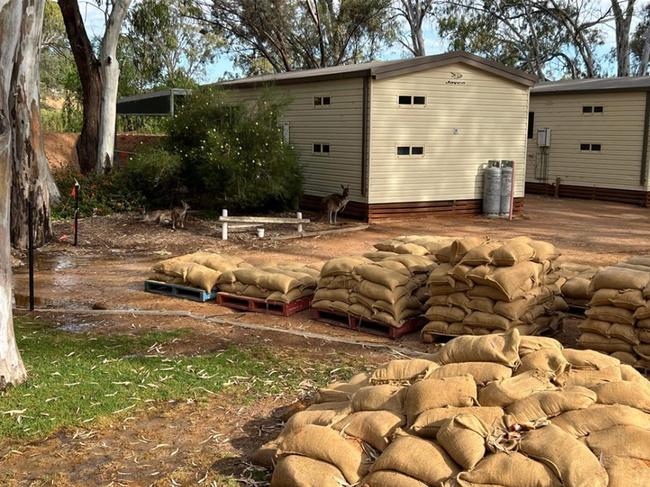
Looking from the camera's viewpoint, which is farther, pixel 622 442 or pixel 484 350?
pixel 484 350

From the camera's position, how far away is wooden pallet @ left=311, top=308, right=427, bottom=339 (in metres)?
8.24

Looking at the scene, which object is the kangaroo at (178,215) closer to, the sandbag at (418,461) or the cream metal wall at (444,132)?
the cream metal wall at (444,132)

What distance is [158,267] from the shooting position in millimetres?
10383

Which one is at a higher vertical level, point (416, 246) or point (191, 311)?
point (416, 246)

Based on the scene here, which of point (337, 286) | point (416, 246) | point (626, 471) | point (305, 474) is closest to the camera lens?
point (626, 471)

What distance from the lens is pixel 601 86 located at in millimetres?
23250

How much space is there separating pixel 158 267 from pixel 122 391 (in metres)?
4.50

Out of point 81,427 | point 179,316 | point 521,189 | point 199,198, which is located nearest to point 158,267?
point 179,316

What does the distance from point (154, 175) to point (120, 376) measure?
12406 mm

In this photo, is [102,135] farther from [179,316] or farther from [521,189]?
[179,316]

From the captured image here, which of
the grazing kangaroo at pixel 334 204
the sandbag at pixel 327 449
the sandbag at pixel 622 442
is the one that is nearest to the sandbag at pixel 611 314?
the sandbag at pixel 622 442

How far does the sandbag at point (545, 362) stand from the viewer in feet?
15.1

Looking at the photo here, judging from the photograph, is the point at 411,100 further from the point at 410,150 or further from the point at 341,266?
the point at 341,266

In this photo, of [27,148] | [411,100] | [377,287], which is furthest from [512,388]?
[411,100]
